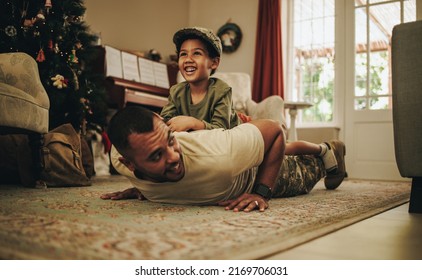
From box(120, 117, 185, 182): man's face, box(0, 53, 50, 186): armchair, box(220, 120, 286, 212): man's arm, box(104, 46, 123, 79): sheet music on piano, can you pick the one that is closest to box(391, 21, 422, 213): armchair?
box(220, 120, 286, 212): man's arm

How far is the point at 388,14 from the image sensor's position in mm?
4168

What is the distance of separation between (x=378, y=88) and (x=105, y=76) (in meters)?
2.84

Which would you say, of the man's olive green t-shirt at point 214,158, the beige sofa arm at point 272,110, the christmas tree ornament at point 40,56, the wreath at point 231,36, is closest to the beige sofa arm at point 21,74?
the christmas tree ornament at point 40,56

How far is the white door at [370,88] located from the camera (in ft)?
13.4

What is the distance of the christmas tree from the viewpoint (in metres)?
2.79

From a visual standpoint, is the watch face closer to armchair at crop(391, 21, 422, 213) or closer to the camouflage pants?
the camouflage pants

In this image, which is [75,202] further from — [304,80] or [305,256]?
[304,80]

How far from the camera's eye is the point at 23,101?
6.59 ft

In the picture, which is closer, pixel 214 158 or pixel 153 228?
pixel 153 228

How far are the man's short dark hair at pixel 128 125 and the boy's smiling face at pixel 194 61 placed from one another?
1.97ft

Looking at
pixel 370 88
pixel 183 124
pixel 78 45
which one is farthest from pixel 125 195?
pixel 370 88

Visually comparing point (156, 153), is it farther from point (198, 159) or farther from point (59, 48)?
point (59, 48)

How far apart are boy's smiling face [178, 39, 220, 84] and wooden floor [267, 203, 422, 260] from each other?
92 cm

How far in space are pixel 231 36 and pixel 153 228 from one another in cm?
427
